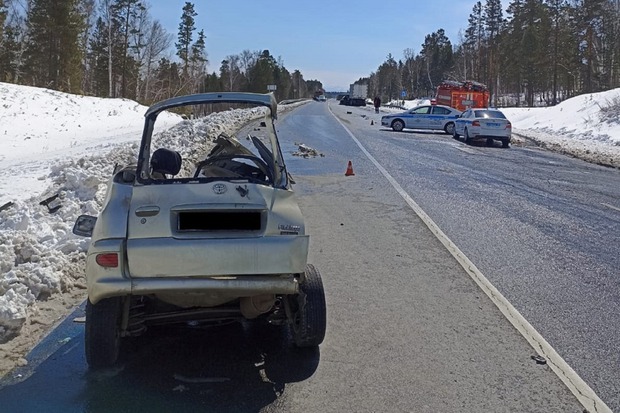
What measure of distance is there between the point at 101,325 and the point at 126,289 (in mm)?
457

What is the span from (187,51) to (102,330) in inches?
3872

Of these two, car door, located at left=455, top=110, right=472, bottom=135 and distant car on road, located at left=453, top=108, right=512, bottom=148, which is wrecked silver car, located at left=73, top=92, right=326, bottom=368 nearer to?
distant car on road, located at left=453, top=108, right=512, bottom=148

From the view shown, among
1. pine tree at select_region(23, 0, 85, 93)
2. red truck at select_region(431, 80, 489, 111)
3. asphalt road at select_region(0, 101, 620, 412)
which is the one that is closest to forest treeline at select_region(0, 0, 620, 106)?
pine tree at select_region(23, 0, 85, 93)

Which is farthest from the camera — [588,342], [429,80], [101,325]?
[429,80]

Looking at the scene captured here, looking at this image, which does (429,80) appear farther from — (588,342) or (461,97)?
(588,342)

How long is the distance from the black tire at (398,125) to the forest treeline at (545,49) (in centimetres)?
3465

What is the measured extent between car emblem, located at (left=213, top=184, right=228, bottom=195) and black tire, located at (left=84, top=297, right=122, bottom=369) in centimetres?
102

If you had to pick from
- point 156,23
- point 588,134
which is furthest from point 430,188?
point 156,23

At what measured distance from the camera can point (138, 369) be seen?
447 cm

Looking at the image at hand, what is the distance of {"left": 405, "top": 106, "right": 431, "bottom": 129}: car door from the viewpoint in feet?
111

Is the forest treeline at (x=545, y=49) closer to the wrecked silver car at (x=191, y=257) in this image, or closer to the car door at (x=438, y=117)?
the car door at (x=438, y=117)

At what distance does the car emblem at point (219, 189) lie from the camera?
166 inches

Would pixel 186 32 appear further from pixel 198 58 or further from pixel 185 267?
pixel 185 267

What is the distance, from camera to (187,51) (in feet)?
320
